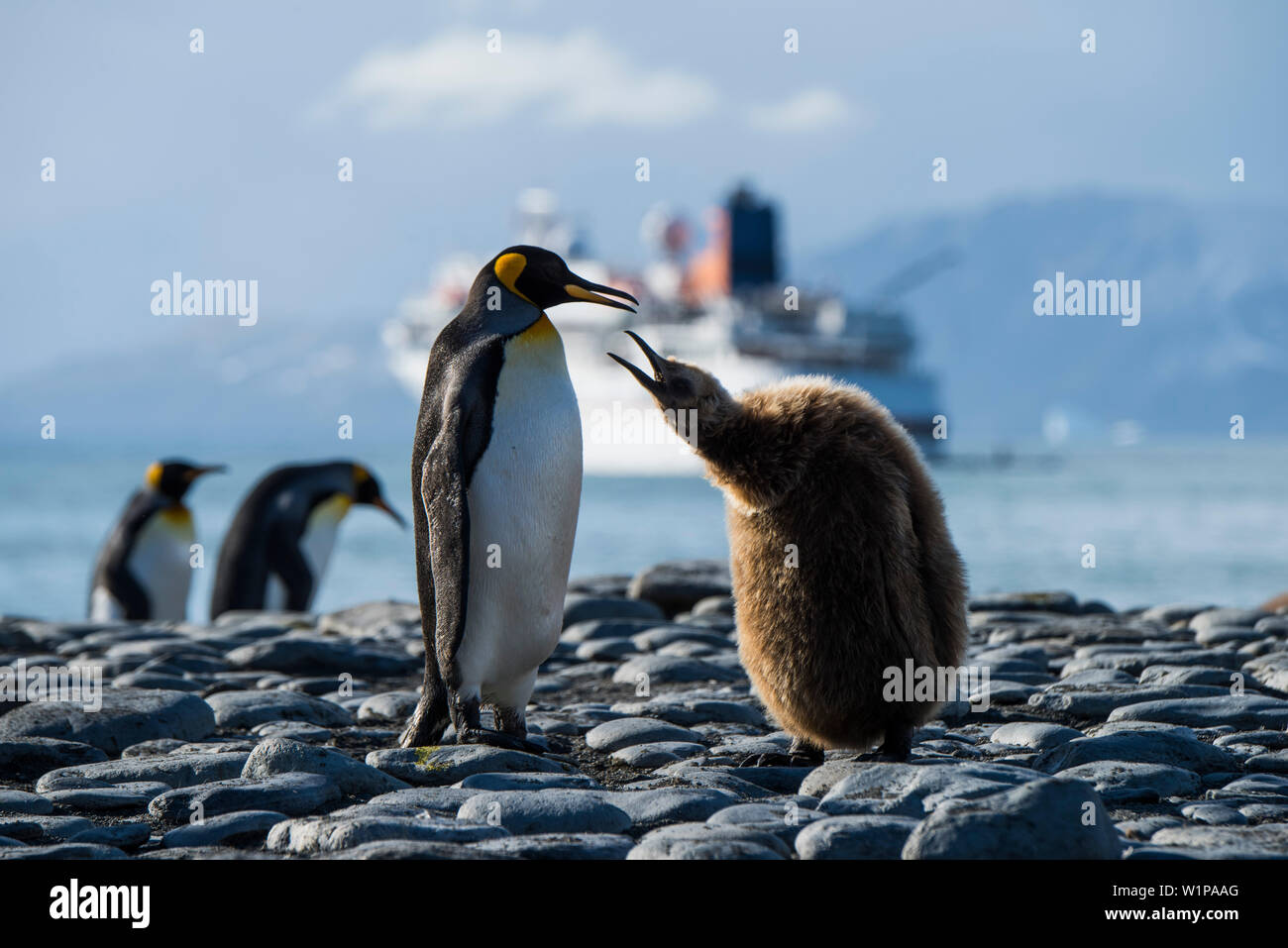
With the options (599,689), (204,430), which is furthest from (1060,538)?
(204,430)

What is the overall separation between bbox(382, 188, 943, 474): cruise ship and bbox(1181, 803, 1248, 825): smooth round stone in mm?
42161

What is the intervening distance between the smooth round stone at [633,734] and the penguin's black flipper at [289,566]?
5.20 metres

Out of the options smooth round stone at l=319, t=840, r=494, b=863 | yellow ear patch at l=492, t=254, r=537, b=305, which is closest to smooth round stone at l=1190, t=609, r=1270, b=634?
yellow ear patch at l=492, t=254, r=537, b=305

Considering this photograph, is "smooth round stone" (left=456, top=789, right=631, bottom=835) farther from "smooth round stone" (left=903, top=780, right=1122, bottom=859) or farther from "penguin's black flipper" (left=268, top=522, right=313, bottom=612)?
"penguin's black flipper" (left=268, top=522, right=313, bottom=612)

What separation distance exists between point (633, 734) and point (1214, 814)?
1472 mm

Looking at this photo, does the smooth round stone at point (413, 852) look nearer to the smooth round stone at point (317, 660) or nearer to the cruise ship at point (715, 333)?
the smooth round stone at point (317, 660)

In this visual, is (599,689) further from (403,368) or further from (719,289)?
(403,368)

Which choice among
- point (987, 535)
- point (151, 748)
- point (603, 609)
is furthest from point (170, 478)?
point (987, 535)

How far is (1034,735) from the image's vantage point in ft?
11.3

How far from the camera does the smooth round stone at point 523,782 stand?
2990 millimetres

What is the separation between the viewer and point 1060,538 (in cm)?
2108

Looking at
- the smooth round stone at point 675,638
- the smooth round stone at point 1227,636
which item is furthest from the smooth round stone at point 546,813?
the smooth round stone at point 1227,636

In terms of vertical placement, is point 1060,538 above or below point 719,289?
below
